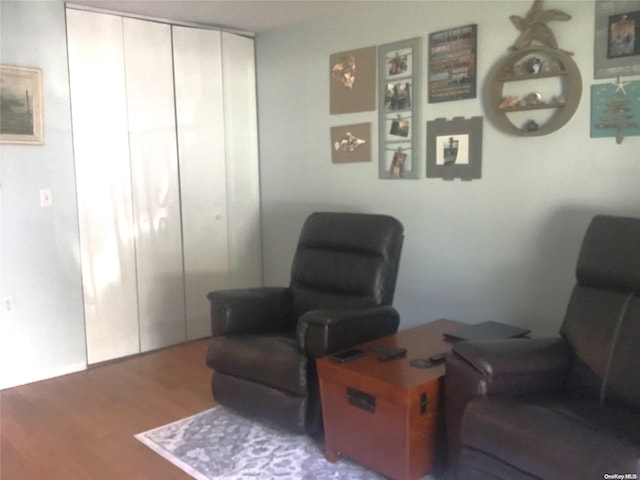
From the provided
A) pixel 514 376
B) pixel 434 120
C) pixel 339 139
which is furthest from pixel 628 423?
pixel 339 139

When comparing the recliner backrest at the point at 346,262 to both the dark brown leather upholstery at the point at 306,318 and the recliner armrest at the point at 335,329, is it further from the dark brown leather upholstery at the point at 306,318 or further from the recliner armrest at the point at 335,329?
the recliner armrest at the point at 335,329

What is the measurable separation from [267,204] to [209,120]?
2.57ft

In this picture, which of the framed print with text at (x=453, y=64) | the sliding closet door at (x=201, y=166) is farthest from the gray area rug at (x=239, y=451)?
the framed print with text at (x=453, y=64)

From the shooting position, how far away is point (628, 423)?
73.5 inches

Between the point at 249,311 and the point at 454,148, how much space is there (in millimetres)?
1452

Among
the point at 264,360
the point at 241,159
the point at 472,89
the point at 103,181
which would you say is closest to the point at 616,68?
the point at 472,89

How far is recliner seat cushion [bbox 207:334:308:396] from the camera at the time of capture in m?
2.60

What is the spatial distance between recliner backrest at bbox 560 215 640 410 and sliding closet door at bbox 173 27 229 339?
2.64 m

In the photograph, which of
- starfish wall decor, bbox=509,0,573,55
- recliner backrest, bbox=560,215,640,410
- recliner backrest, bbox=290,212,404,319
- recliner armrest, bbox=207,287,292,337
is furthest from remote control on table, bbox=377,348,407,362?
starfish wall decor, bbox=509,0,573,55

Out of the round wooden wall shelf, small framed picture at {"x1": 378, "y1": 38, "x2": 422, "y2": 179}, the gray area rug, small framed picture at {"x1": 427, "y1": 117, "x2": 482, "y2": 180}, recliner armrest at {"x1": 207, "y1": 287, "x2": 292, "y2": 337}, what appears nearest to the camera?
the gray area rug

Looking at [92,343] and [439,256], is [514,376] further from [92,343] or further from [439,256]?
[92,343]

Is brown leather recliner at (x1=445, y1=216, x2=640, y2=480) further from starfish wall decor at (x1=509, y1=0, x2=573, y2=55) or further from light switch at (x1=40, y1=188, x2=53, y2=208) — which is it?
light switch at (x1=40, y1=188, x2=53, y2=208)

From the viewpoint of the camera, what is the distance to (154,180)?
154 inches

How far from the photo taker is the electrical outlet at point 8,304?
10.8ft
